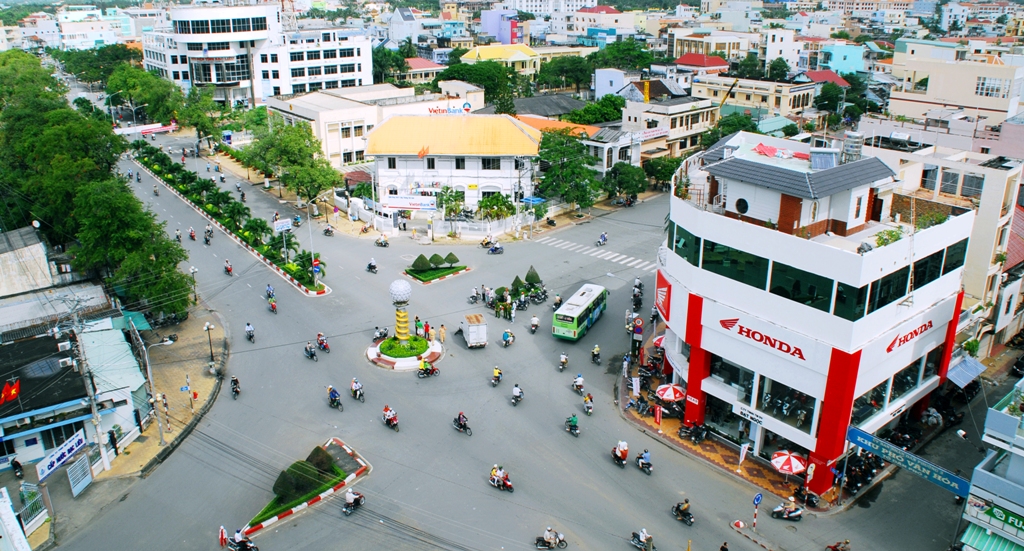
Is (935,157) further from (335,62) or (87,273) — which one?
(335,62)

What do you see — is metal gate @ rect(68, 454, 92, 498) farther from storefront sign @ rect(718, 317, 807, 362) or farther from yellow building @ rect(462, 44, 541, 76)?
yellow building @ rect(462, 44, 541, 76)

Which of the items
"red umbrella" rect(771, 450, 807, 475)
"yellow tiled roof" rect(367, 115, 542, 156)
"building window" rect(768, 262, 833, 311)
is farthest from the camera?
"yellow tiled roof" rect(367, 115, 542, 156)

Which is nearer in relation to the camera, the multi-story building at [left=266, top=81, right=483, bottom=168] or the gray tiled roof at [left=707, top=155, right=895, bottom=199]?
the gray tiled roof at [left=707, top=155, right=895, bottom=199]

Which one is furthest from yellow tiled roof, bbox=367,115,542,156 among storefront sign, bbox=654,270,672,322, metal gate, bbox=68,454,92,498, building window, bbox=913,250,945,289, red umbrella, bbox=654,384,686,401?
metal gate, bbox=68,454,92,498

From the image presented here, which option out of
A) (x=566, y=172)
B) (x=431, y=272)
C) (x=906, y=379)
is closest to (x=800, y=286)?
(x=906, y=379)

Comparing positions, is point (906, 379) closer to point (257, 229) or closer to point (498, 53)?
point (257, 229)

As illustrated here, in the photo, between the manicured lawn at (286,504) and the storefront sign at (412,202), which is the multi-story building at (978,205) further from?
the storefront sign at (412,202)
